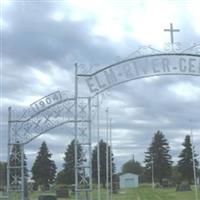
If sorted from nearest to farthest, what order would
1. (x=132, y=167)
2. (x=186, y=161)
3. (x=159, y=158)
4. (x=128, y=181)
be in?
(x=186, y=161), (x=159, y=158), (x=128, y=181), (x=132, y=167)

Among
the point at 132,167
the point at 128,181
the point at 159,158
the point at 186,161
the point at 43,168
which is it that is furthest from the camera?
the point at 132,167

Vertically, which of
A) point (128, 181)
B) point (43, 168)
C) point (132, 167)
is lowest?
point (128, 181)

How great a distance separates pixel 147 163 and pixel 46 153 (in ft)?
69.4

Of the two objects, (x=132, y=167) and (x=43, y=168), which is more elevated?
(x=132, y=167)

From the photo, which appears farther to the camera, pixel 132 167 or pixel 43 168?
pixel 132 167

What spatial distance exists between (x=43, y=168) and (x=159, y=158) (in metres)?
21.2

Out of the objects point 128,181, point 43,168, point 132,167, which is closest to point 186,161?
point 43,168

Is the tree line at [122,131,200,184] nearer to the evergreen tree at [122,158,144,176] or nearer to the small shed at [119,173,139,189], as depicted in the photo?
the small shed at [119,173,139,189]

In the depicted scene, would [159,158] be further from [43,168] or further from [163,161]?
[43,168]

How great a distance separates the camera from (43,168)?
268 feet

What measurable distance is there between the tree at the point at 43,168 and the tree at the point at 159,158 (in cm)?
1867

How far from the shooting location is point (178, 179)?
9981 centimetres

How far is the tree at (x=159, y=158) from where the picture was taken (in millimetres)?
92438

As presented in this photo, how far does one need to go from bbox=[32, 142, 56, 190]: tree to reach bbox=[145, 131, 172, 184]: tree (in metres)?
18.7
